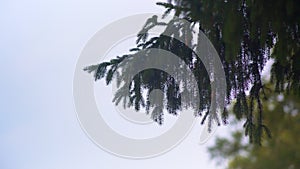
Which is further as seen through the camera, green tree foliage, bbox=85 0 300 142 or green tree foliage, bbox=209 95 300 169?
green tree foliage, bbox=209 95 300 169

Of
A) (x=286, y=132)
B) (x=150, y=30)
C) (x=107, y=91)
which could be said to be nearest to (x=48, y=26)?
(x=107, y=91)

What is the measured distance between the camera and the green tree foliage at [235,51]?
1706 mm

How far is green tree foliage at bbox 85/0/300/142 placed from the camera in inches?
67.2

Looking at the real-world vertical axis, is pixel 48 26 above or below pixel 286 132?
above

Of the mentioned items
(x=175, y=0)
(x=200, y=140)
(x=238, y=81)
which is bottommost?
(x=200, y=140)

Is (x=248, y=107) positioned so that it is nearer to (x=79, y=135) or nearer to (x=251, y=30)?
(x=251, y=30)

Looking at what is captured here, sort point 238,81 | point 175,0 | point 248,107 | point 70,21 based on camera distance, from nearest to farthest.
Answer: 1. point 175,0
2. point 238,81
3. point 248,107
4. point 70,21

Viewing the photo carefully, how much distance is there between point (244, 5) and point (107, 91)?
0.98m

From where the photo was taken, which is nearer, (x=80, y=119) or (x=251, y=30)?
(x=251, y=30)

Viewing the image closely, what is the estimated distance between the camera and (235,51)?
67.4 inches

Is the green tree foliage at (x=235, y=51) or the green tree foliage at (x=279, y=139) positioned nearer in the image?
the green tree foliage at (x=235, y=51)

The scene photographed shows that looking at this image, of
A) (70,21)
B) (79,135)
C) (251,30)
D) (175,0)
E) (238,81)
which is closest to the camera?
(175,0)

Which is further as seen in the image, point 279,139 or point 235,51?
point 279,139

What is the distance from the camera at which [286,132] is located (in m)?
2.84
